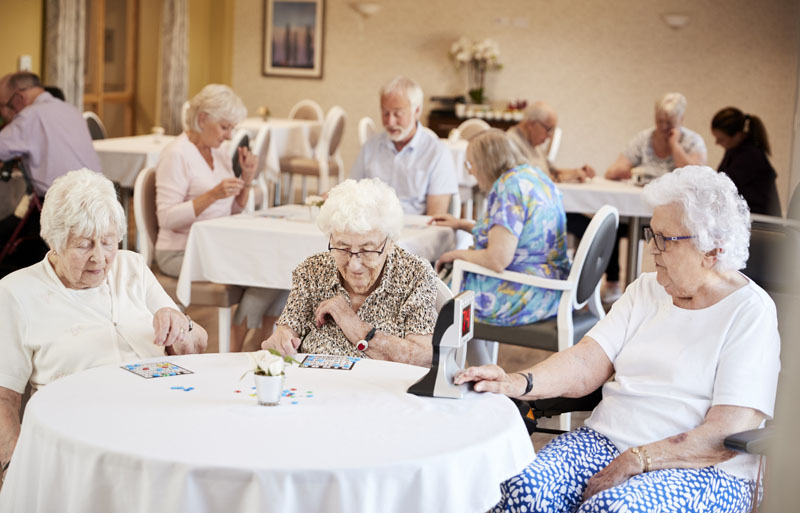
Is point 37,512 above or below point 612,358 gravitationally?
below

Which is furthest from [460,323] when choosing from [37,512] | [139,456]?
[37,512]

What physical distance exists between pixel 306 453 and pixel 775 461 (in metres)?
1.11

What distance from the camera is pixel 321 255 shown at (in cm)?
Result: 259

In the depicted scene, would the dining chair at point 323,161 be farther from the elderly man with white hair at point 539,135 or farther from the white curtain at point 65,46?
the elderly man with white hair at point 539,135

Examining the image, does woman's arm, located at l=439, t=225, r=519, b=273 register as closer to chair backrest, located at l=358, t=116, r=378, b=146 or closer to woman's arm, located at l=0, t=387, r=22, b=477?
woman's arm, located at l=0, t=387, r=22, b=477

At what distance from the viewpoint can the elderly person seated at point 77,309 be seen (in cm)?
220

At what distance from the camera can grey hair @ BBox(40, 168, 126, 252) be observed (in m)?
2.26

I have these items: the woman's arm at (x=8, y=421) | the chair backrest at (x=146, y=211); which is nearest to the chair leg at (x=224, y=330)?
the chair backrest at (x=146, y=211)

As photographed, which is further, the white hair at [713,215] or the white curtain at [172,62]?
the white curtain at [172,62]

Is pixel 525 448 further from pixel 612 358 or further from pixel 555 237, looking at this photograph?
pixel 555 237

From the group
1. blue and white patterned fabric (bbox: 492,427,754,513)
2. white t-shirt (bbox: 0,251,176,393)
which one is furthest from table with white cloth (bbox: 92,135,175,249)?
blue and white patterned fabric (bbox: 492,427,754,513)

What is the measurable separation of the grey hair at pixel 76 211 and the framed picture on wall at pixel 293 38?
9095mm

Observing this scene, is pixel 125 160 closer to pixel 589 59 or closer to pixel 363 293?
pixel 363 293

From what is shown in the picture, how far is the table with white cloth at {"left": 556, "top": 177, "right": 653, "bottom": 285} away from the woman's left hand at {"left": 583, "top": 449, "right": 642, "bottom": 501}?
343 centimetres
